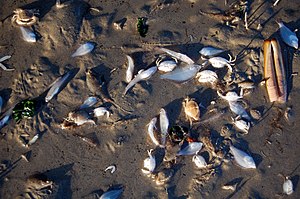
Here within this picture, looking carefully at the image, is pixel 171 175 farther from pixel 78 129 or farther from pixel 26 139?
pixel 26 139

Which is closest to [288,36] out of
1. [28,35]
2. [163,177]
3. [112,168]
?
[163,177]

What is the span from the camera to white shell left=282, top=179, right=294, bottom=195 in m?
6.24

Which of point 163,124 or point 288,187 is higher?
point 163,124

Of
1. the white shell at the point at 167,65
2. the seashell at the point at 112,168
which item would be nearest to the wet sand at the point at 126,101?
the seashell at the point at 112,168

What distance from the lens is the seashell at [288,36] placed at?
6.39 m

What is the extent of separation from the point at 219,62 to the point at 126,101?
167 cm

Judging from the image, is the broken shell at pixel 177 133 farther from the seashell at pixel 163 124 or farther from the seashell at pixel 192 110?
the seashell at pixel 192 110

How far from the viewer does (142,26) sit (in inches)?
248

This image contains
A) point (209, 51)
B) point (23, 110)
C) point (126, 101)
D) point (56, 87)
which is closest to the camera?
point (23, 110)

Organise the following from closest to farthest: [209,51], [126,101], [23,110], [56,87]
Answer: [23,110] → [56,87] → [126,101] → [209,51]

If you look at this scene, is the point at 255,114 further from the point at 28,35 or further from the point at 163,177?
the point at 28,35

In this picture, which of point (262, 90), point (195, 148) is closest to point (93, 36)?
point (195, 148)

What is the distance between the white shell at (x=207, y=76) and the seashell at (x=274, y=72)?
879 millimetres

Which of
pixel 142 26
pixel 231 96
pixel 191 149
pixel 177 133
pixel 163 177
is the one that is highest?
pixel 142 26
